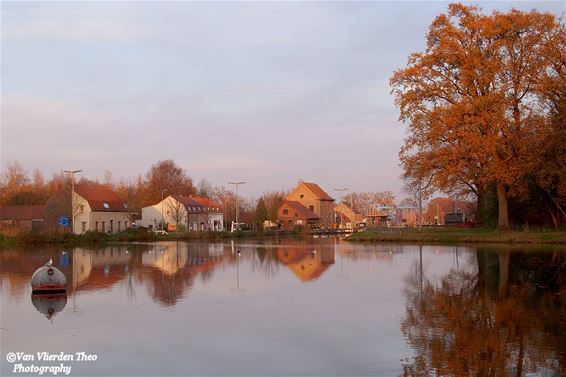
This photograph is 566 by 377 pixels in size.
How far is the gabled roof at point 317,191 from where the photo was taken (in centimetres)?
11981

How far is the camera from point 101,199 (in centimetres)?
7794

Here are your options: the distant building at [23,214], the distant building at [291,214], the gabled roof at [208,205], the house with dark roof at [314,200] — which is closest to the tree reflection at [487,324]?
the distant building at [23,214]

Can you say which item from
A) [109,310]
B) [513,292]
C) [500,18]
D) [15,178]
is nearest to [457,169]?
[500,18]

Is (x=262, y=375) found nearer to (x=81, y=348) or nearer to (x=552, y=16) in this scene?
(x=81, y=348)

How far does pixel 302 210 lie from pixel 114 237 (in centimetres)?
4860

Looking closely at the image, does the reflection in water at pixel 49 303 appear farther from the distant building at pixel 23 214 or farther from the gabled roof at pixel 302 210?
the gabled roof at pixel 302 210

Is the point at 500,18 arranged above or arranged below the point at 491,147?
above

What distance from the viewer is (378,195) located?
5969 inches

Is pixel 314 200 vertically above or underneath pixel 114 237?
Answer: above

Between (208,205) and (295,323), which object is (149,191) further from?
(295,323)

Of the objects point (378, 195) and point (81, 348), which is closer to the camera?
point (81, 348)

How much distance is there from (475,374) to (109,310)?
10228mm

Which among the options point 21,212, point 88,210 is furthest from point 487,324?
point 21,212

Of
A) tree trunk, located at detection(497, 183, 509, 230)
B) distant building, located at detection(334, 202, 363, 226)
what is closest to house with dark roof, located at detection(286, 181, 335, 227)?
distant building, located at detection(334, 202, 363, 226)
